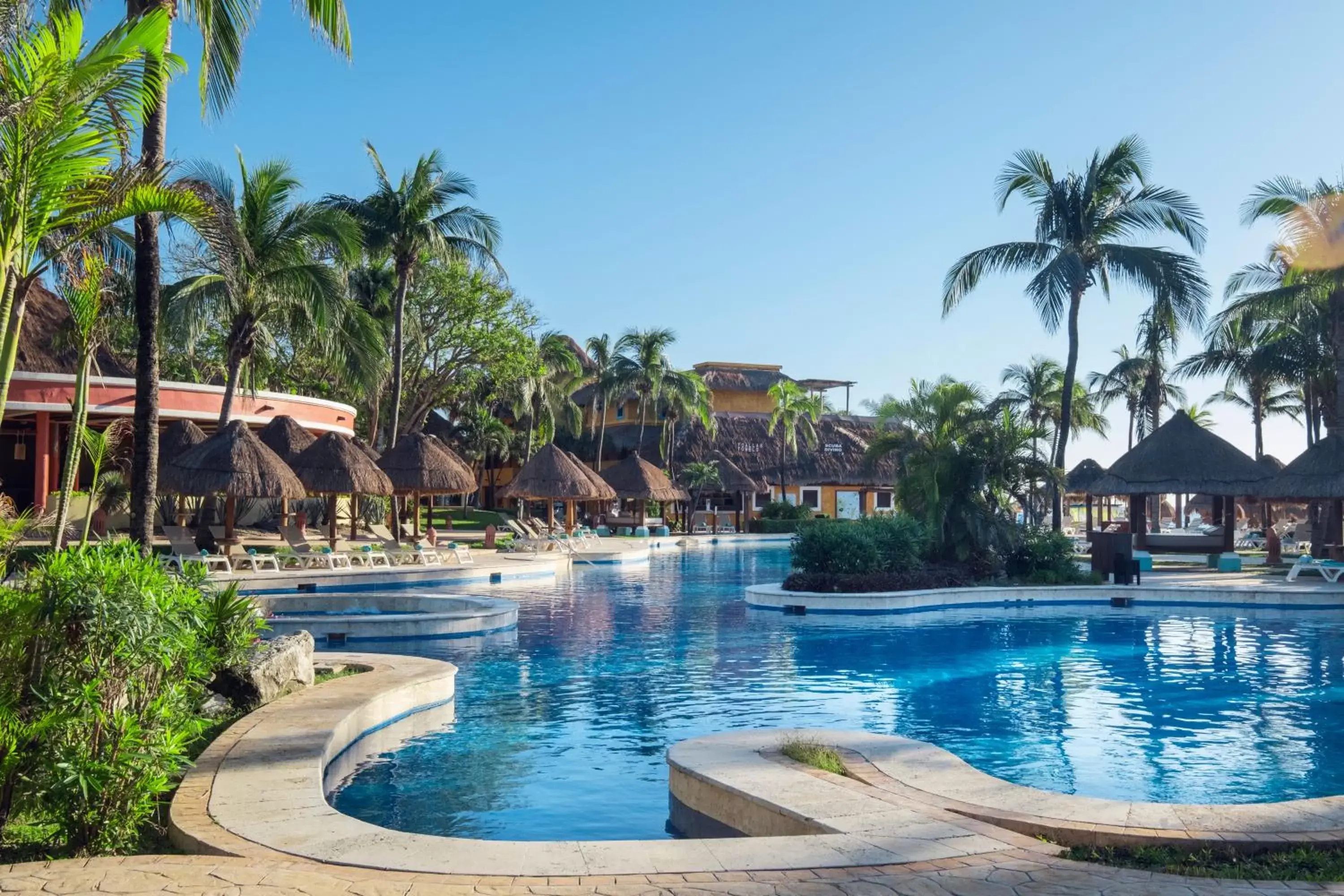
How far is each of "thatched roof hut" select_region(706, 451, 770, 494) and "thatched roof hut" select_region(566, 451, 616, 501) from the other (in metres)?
11.9

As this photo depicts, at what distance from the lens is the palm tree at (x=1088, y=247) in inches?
947

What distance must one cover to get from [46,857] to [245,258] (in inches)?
276

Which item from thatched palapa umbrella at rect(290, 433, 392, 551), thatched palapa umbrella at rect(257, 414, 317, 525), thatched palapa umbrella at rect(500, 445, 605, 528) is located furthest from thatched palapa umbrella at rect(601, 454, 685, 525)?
thatched palapa umbrella at rect(290, 433, 392, 551)

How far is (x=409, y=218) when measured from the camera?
27.0m

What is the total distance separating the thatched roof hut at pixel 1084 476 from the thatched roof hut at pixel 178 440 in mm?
20741

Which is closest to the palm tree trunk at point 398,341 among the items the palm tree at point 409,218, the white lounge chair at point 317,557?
the palm tree at point 409,218

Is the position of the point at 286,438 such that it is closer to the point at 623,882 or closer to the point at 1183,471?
the point at 1183,471

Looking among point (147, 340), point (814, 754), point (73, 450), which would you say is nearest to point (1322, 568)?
point (814, 754)

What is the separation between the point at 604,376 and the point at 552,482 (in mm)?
14648

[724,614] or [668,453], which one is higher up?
[668,453]

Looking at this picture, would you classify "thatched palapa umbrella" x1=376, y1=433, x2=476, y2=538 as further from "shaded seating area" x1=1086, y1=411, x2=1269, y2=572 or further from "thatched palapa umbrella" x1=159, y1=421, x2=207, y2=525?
"shaded seating area" x1=1086, y1=411, x2=1269, y2=572

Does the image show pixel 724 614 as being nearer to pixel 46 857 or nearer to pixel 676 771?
pixel 676 771

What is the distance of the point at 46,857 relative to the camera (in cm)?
479

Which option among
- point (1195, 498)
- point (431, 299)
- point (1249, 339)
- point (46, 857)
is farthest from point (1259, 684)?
point (1195, 498)
